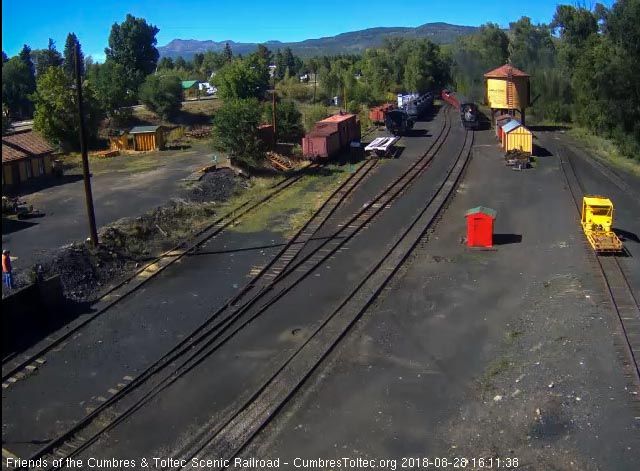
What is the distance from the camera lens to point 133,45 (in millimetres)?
78125

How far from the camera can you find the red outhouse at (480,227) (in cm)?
1953

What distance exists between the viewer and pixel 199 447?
9.60 meters

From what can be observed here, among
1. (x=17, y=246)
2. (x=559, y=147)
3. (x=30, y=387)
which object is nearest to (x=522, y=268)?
(x=30, y=387)

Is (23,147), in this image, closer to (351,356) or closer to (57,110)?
(57,110)

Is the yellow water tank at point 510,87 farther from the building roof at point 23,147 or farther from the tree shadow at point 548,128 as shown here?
the building roof at point 23,147

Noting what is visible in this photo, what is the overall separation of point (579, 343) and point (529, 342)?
101 centimetres

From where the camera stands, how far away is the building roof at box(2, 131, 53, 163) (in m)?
31.4

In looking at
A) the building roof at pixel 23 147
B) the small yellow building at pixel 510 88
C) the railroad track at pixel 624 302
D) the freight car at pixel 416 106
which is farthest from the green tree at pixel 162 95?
the railroad track at pixel 624 302

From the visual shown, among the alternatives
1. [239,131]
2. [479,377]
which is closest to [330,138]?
[239,131]

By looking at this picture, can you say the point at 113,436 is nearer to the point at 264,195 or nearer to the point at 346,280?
the point at 346,280

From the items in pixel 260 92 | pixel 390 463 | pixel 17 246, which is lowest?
pixel 390 463

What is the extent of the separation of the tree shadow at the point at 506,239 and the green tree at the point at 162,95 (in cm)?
4310

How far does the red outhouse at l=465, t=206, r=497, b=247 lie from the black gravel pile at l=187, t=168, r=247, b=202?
1220 cm

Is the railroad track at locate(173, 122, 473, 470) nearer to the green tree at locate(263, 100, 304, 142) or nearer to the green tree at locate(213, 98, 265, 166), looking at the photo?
the green tree at locate(213, 98, 265, 166)
